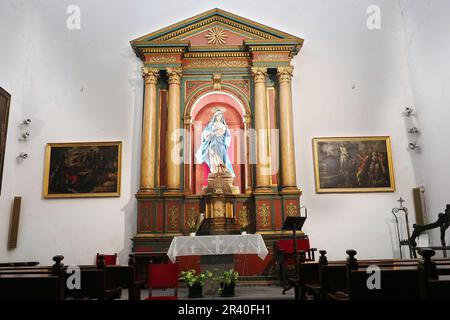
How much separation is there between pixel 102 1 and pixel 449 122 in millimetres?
9452

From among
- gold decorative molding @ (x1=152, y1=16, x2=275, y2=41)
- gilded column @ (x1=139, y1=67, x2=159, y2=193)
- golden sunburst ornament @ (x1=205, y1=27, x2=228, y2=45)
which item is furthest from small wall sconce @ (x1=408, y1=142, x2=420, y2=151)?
gilded column @ (x1=139, y1=67, x2=159, y2=193)


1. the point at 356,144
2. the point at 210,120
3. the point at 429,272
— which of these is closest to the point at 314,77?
the point at 356,144

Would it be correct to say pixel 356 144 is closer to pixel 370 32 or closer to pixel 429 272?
pixel 370 32

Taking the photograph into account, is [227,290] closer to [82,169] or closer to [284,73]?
[82,169]

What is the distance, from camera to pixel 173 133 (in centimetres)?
988

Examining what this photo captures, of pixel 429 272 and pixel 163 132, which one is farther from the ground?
pixel 163 132

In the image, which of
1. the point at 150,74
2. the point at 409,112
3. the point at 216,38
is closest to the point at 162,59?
the point at 150,74

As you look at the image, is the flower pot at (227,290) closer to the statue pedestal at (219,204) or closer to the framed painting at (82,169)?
the statue pedestal at (219,204)

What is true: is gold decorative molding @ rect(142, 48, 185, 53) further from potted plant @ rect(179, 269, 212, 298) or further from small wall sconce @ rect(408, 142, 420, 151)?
small wall sconce @ rect(408, 142, 420, 151)

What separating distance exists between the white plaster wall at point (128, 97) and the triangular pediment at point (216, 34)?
71 centimetres

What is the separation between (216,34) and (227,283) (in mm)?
6807

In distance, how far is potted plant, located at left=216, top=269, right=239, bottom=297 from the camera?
21.4ft
